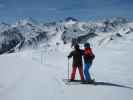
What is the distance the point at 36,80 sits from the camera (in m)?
12.1

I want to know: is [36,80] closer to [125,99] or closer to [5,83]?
[5,83]

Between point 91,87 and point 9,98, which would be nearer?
point 9,98

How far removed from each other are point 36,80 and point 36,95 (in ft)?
8.29

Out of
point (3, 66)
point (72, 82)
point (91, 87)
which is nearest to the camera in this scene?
point (91, 87)

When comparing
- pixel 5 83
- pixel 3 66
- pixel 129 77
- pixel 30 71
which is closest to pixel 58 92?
pixel 5 83

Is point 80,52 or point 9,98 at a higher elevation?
point 80,52

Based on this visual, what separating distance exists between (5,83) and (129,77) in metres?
6.79

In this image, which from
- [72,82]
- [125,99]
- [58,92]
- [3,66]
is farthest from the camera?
[3,66]

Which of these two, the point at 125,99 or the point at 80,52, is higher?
the point at 80,52

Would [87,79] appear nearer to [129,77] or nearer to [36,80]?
[36,80]

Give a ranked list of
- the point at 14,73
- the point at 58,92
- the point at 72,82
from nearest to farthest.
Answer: the point at 58,92
the point at 72,82
the point at 14,73

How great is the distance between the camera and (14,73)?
47.2 feet

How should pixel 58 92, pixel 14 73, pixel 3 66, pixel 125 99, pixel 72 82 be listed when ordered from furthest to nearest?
pixel 3 66, pixel 14 73, pixel 72 82, pixel 58 92, pixel 125 99

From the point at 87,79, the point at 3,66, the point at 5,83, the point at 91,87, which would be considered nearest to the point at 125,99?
the point at 91,87
